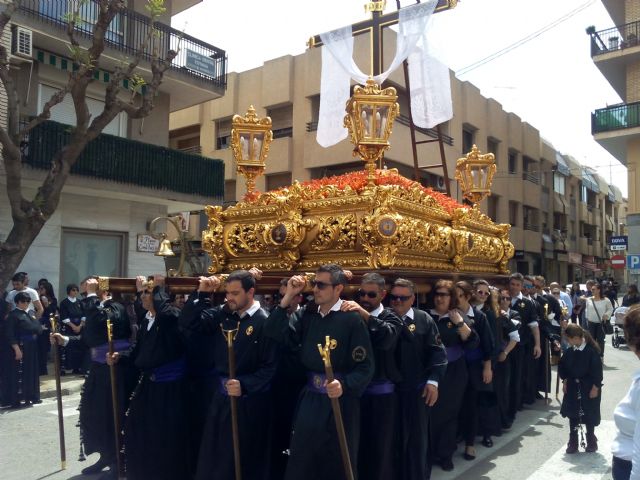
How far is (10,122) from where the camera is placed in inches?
324

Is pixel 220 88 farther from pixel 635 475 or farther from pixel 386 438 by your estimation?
pixel 635 475

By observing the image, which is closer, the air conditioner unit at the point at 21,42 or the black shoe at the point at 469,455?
the black shoe at the point at 469,455

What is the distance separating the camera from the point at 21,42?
36.0 feet

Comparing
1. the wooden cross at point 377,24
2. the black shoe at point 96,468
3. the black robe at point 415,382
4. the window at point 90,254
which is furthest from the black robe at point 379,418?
the window at point 90,254

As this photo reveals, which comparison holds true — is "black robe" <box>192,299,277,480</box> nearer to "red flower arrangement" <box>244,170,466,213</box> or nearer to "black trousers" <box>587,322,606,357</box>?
"red flower arrangement" <box>244,170,466,213</box>

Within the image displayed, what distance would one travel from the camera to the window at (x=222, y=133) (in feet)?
71.2

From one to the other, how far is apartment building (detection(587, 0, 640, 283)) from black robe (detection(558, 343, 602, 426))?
1407 cm

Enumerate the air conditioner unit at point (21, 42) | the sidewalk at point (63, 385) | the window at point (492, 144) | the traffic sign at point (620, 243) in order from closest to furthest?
the sidewalk at point (63, 385) → the air conditioner unit at point (21, 42) → the traffic sign at point (620, 243) → the window at point (492, 144)

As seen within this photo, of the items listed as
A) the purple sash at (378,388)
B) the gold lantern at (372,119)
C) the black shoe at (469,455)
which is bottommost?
the black shoe at (469,455)

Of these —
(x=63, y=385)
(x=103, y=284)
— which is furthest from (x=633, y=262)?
(x=103, y=284)

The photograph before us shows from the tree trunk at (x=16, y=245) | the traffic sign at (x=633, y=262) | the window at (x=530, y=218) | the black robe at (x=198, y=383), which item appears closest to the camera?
the black robe at (x=198, y=383)

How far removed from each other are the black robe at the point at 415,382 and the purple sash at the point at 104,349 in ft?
8.02

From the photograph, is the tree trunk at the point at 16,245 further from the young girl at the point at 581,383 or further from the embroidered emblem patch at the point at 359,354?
the young girl at the point at 581,383

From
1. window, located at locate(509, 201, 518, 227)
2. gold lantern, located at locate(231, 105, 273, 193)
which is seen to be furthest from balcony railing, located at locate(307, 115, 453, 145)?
gold lantern, located at locate(231, 105, 273, 193)
